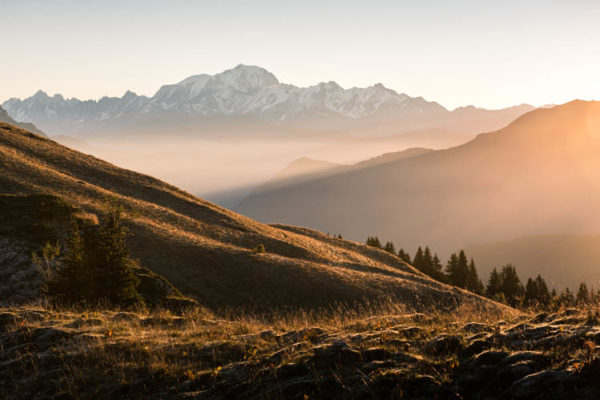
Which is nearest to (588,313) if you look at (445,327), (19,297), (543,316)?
(543,316)

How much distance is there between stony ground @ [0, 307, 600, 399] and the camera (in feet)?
21.1

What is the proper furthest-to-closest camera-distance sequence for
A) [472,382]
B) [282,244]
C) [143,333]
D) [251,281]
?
[282,244] → [251,281] → [143,333] → [472,382]

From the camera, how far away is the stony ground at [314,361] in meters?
6.43

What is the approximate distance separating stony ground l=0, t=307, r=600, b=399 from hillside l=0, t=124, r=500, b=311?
52.2 ft

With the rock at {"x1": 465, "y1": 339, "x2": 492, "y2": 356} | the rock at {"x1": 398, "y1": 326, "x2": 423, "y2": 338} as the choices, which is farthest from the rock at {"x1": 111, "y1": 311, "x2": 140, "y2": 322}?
the rock at {"x1": 465, "y1": 339, "x2": 492, "y2": 356}

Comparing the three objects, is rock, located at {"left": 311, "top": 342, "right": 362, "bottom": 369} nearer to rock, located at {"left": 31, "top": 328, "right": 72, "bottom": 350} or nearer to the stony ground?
the stony ground

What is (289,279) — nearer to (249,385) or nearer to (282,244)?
(282,244)

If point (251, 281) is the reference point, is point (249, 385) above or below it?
above

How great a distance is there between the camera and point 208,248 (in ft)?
134

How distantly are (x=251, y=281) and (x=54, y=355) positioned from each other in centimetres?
2730

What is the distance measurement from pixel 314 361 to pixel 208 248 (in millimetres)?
34763

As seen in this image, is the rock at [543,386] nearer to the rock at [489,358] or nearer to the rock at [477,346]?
the rock at [489,358]

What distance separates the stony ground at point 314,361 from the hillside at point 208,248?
15915 mm

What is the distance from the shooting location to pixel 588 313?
871 centimetres
